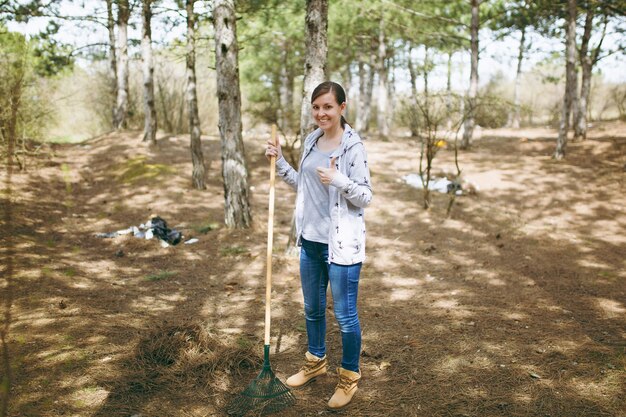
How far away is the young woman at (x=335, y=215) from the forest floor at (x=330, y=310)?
59 cm

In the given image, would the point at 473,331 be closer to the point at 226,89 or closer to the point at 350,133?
the point at 350,133

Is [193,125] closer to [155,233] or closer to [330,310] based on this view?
[155,233]

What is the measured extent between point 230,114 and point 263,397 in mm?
4608

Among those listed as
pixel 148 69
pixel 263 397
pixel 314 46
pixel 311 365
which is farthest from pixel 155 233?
pixel 148 69

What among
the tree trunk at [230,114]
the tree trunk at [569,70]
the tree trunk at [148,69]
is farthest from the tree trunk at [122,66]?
the tree trunk at [569,70]

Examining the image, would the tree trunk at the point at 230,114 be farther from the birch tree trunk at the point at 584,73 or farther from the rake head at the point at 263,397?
the birch tree trunk at the point at 584,73

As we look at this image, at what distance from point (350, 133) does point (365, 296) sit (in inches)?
106

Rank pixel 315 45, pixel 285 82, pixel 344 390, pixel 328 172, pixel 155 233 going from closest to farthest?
pixel 328 172 → pixel 344 390 → pixel 315 45 → pixel 155 233 → pixel 285 82

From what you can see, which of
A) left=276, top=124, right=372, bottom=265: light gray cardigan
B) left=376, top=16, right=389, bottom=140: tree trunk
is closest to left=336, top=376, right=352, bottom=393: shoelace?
left=276, top=124, right=372, bottom=265: light gray cardigan

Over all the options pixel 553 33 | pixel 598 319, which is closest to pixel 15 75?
pixel 598 319

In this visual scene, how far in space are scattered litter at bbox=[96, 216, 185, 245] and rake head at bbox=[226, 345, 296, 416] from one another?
402 centimetres

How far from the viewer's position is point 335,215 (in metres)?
2.61

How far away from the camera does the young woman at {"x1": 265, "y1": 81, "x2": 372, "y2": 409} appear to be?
8.45 feet

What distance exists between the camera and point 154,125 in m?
13.0
